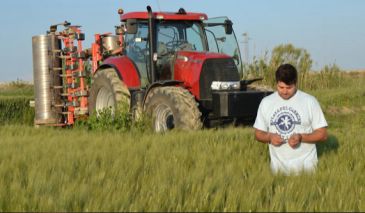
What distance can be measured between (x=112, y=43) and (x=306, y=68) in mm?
12908

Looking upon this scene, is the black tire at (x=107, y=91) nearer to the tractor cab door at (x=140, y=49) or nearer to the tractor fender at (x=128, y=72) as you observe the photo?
the tractor fender at (x=128, y=72)

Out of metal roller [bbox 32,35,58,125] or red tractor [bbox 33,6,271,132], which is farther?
metal roller [bbox 32,35,58,125]

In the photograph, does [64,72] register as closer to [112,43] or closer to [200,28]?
[112,43]

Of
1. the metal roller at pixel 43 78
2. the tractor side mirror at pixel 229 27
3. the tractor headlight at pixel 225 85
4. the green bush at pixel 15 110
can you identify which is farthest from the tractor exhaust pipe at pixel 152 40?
the green bush at pixel 15 110

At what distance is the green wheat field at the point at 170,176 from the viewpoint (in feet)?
11.9

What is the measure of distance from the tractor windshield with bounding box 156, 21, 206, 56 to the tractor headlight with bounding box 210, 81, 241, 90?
1.01 meters

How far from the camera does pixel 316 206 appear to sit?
367 centimetres

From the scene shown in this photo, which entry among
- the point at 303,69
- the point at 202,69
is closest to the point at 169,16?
the point at 202,69

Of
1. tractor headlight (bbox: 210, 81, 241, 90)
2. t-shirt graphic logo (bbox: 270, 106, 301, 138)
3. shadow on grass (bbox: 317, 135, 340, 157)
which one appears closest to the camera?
t-shirt graphic logo (bbox: 270, 106, 301, 138)

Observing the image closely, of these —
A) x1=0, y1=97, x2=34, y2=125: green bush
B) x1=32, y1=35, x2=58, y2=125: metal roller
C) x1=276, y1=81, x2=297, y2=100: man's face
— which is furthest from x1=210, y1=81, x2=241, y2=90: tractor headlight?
x1=0, y1=97, x2=34, y2=125: green bush

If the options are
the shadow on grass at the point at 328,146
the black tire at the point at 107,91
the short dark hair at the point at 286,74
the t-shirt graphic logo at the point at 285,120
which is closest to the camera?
the short dark hair at the point at 286,74

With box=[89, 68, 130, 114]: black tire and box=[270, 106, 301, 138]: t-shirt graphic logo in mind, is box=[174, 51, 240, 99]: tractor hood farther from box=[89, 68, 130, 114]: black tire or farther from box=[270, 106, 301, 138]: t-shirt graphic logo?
box=[270, 106, 301, 138]: t-shirt graphic logo

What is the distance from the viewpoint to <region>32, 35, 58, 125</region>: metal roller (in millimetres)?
13062

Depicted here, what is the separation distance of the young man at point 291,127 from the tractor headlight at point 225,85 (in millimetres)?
4205
